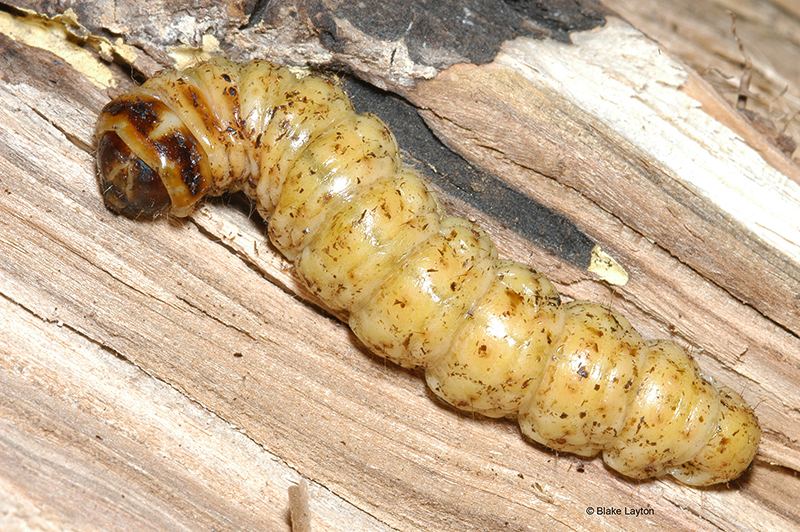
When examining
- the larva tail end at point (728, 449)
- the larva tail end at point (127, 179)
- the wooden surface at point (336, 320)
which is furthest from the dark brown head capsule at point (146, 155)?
the larva tail end at point (728, 449)

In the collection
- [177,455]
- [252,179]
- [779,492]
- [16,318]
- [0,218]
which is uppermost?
[252,179]

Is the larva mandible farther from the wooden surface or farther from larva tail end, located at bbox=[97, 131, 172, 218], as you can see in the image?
the wooden surface

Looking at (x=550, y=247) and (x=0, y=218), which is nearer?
(x=0, y=218)

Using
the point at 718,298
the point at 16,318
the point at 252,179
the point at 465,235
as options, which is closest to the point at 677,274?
the point at 718,298

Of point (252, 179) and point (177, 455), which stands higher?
point (252, 179)

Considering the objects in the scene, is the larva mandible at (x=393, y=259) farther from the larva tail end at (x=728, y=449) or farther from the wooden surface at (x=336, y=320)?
the wooden surface at (x=336, y=320)

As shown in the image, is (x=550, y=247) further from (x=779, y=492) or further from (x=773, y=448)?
(x=779, y=492)

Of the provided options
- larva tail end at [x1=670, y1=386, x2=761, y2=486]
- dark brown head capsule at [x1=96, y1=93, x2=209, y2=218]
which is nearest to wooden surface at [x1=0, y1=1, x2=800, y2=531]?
larva tail end at [x1=670, y1=386, x2=761, y2=486]
